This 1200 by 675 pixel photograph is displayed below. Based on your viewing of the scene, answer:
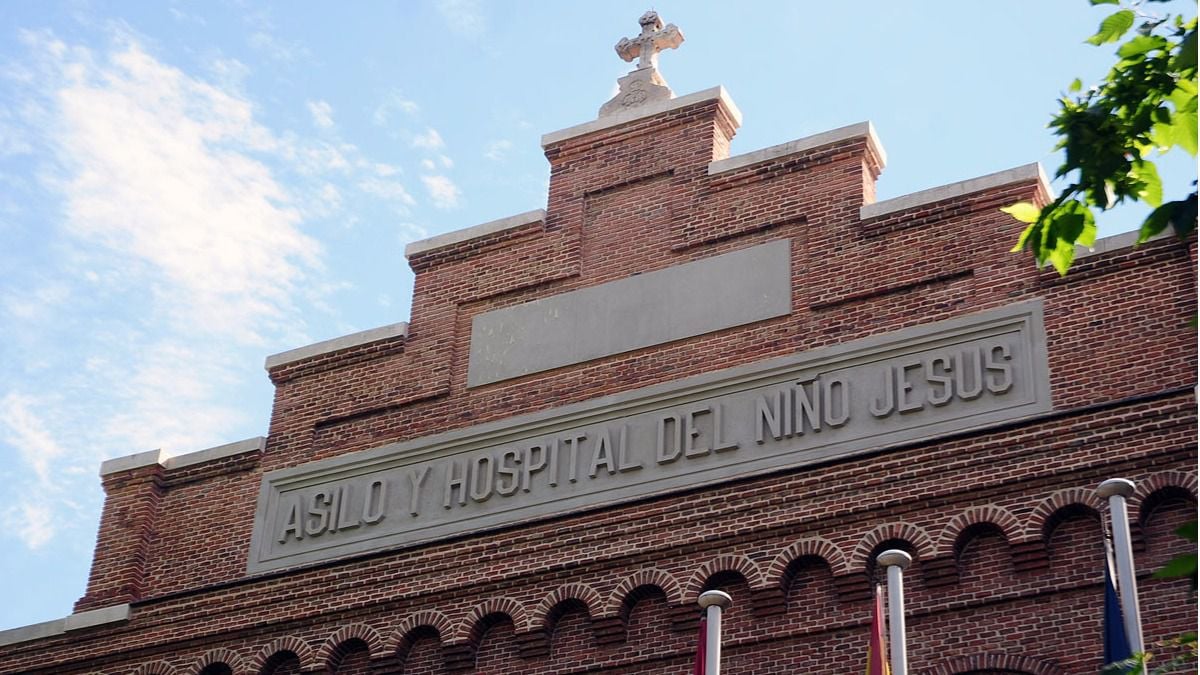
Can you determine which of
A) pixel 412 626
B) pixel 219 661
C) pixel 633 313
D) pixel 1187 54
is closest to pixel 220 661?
pixel 219 661

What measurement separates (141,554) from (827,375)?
781cm

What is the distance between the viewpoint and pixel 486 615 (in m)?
18.6

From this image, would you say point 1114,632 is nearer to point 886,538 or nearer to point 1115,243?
point 886,538

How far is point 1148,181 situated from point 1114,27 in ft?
2.53

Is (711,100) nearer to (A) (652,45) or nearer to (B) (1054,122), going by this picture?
(A) (652,45)

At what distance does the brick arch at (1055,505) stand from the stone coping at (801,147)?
A: 467 centimetres

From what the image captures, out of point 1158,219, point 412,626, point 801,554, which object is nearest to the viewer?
point 1158,219

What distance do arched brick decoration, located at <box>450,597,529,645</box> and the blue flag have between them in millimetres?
6081

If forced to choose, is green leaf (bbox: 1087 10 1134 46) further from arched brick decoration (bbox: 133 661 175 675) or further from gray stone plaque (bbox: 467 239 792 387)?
arched brick decoration (bbox: 133 661 175 675)

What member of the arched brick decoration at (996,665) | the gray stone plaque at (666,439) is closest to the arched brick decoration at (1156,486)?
the gray stone plaque at (666,439)

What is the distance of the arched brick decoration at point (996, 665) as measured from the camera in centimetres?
1591

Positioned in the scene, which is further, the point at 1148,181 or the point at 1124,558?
the point at 1124,558

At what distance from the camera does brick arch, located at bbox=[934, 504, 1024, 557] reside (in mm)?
16578

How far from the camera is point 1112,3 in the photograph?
951 cm
